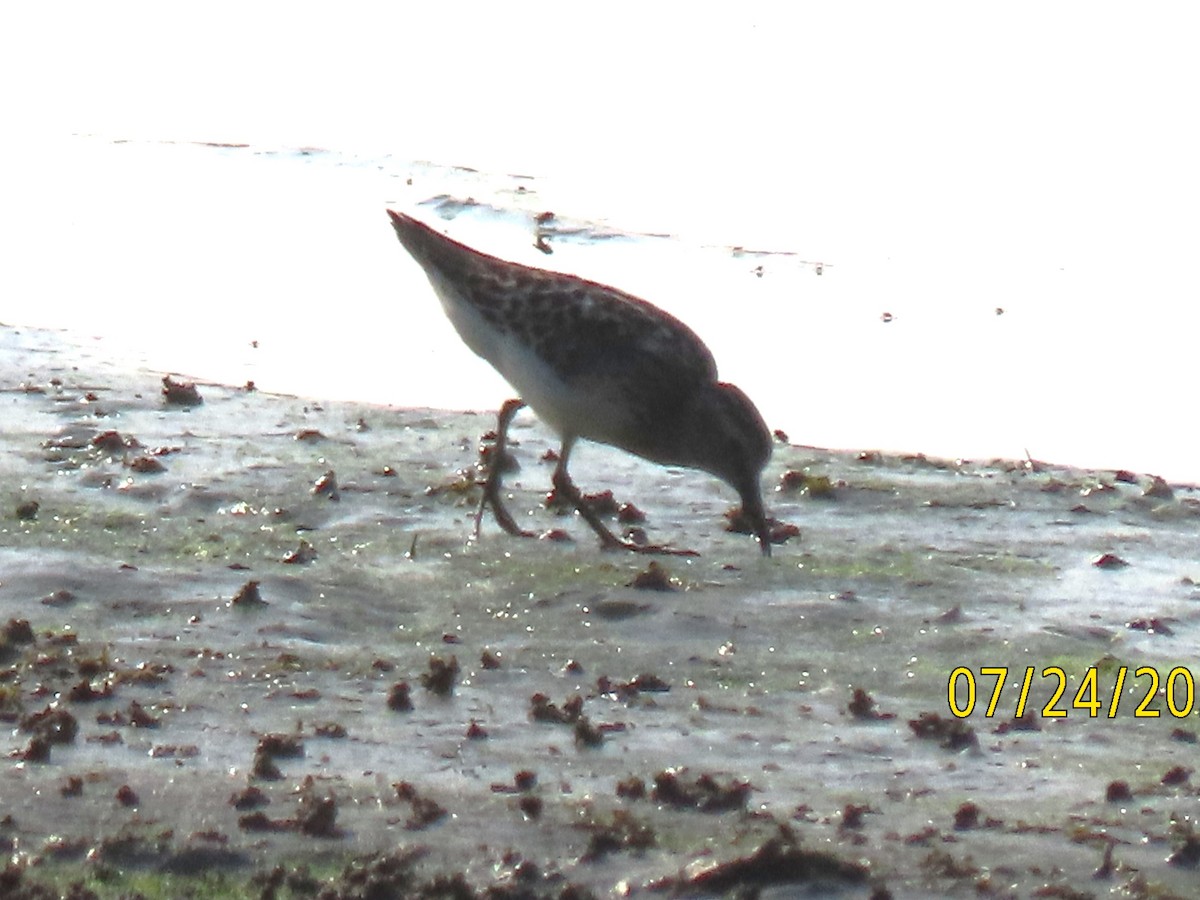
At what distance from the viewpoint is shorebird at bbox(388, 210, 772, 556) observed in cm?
763

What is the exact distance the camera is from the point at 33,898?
427 cm

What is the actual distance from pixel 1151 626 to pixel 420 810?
109 inches

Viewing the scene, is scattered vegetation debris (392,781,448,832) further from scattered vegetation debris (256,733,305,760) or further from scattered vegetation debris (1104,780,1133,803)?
scattered vegetation debris (1104,780,1133,803)

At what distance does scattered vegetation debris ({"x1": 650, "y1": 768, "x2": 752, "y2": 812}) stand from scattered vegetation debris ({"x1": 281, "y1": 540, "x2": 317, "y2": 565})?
239 centimetres

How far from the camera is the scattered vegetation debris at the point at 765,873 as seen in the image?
4.41m

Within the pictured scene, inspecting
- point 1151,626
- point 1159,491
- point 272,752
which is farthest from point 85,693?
point 1159,491

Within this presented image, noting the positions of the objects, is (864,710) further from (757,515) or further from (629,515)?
(629,515)

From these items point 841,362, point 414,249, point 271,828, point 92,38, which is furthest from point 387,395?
point 92,38

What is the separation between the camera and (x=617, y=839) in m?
4.60

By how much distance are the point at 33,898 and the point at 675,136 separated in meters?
10.7

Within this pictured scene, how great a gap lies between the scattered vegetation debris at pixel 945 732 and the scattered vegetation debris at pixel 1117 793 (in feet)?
1.54

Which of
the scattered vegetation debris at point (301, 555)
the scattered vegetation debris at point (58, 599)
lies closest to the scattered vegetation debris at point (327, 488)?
the scattered vegetation debris at point (301, 555)

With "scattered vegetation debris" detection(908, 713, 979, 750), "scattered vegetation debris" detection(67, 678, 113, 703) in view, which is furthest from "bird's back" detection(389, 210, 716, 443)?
"scattered vegetation debris" detection(67, 678, 113, 703)
